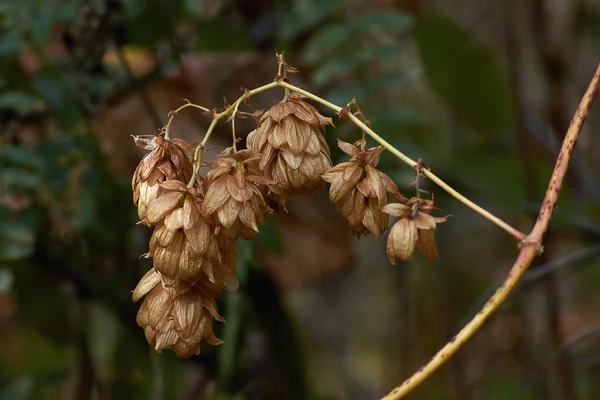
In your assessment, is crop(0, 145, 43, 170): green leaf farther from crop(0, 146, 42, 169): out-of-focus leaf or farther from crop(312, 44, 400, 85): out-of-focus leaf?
crop(312, 44, 400, 85): out-of-focus leaf

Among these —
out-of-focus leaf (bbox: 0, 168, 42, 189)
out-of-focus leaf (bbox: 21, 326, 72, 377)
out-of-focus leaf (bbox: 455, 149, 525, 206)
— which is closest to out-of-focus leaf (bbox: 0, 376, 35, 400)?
out-of-focus leaf (bbox: 21, 326, 72, 377)

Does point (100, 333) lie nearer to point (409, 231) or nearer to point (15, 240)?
point (15, 240)

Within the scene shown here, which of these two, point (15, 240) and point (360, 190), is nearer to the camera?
point (360, 190)

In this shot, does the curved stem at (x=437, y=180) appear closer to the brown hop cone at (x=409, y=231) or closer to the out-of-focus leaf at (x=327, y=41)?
the brown hop cone at (x=409, y=231)

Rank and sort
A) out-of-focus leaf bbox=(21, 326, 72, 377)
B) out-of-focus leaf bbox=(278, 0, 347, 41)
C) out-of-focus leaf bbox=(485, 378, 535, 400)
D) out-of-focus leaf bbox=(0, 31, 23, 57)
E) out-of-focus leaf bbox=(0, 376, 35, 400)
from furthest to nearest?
out-of-focus leaf bbox=(485, 378, 535, 400)
out-of-focus leaf bbox=(21, 326, 72, 377)
out-of-focus leaf bbox=(278, 0, 347, 41)
out-of-focus leaf bbox=(0, 376, 35, 400)
out-of-focus leaf bbox=(0, 31, 23, 57)

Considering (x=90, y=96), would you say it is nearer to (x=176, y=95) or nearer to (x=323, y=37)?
(x=176, y=95)

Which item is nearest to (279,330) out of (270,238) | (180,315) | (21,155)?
(270,238)
